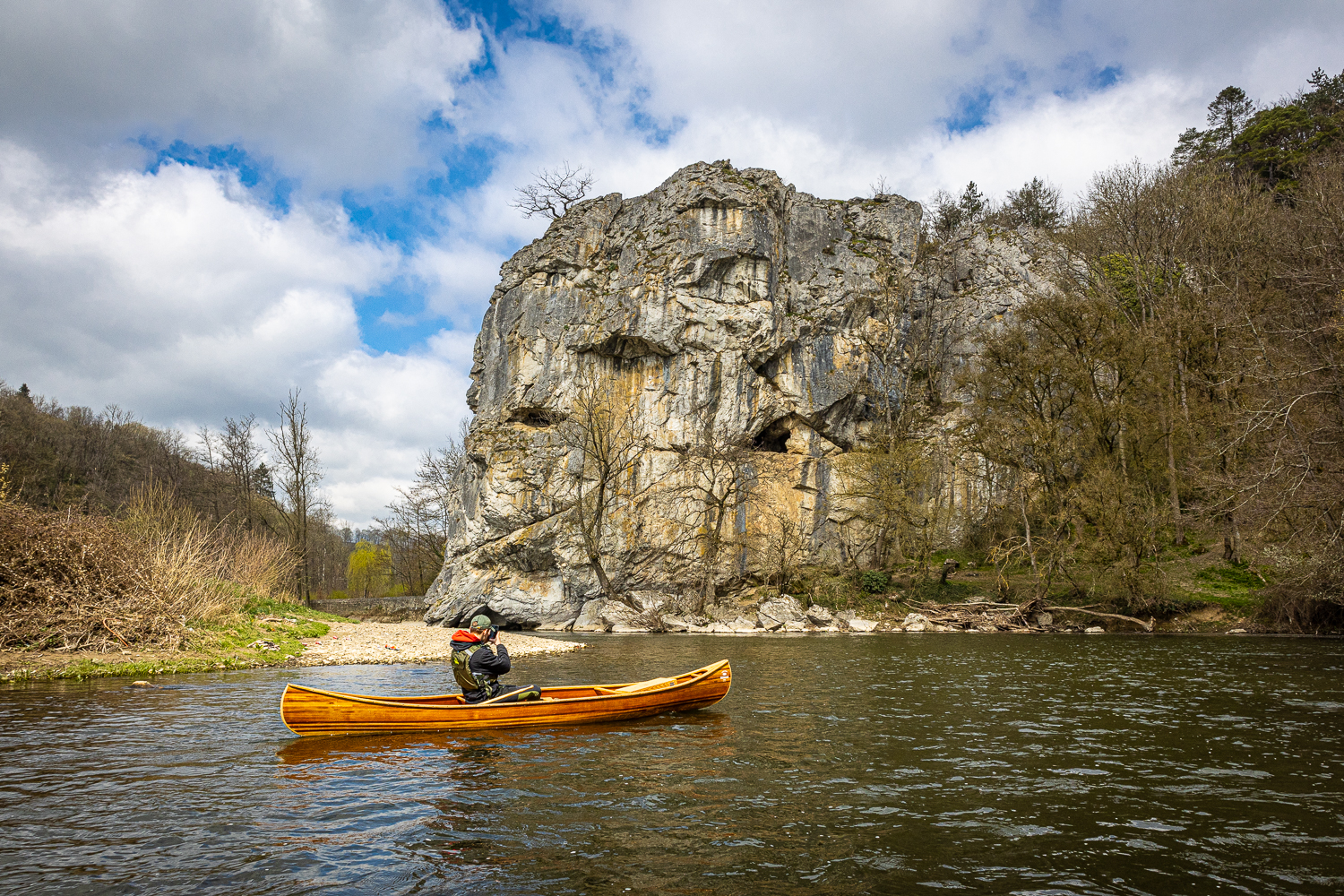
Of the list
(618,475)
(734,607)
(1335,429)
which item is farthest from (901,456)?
(1335,429)

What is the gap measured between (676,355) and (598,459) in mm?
7444

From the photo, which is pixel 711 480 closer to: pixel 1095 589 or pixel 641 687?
pixel 1095 589

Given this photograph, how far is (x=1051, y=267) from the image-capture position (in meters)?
42.5

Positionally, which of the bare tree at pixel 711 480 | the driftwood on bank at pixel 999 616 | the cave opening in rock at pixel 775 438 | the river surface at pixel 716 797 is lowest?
the driftwood on bank at pixel 999 616

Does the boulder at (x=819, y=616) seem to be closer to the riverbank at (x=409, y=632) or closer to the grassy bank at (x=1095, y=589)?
the riverbank at (x=409, y=632)

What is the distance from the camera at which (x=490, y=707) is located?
9484mm

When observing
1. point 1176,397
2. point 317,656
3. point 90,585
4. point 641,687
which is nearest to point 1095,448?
point 1176,397

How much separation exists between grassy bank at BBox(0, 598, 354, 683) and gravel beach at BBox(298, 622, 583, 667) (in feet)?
1.90

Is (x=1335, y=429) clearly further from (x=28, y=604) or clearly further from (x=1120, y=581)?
(x=28, y=604)

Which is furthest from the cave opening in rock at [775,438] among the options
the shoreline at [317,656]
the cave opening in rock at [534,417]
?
the shoreline at [317,656]

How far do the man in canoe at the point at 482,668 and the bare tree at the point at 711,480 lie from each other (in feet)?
82.0

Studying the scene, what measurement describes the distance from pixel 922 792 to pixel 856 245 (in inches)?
1603

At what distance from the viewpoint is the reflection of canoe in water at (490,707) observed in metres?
8.72

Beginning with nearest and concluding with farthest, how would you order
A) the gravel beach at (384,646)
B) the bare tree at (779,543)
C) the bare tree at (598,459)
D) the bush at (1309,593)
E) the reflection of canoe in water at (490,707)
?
the reflection of canoe in water at (490,707) < the bush at (1309,593) < the gravel beach at (384,646) < the bare tree at (779,543) < the bare tree at (598,459)
